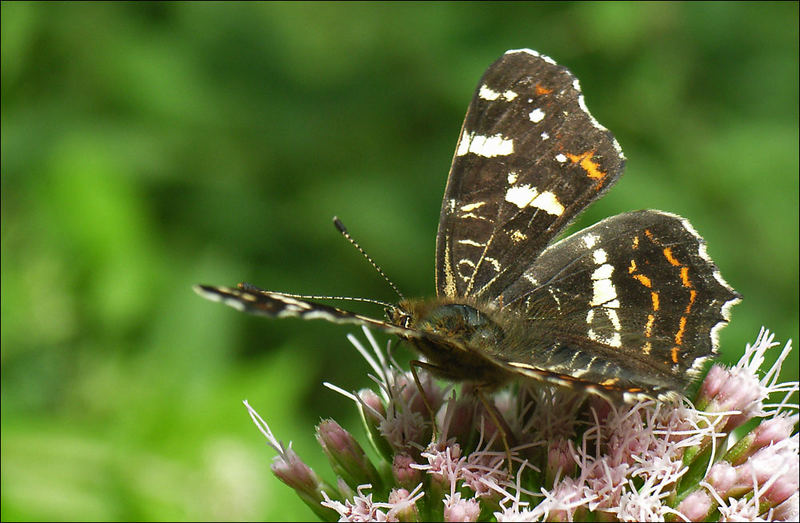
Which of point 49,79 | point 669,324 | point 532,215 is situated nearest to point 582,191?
point 532,215

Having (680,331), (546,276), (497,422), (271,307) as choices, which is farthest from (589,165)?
(271,307)

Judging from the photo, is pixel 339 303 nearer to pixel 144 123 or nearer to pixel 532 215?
pixel 144 123

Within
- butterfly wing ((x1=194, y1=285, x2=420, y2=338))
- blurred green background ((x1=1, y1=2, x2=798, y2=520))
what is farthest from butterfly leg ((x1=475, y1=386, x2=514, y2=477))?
blurred green background ((x1=1, y1=2, x2=798, y2=520))

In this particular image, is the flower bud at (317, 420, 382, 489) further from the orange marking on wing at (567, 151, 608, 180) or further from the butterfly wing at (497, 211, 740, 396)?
the orange marking on wing at (567, 151, 608, 180)

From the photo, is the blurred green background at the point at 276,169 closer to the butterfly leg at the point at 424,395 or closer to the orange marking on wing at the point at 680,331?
the butterfly leg at the point at 424,395

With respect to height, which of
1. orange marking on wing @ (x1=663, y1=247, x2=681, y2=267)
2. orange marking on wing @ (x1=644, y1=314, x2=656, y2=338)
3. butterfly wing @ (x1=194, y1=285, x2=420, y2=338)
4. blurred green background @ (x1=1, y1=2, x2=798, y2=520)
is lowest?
orange marking on wing @ (x1=644, y1=314, x2=656, y2=338)

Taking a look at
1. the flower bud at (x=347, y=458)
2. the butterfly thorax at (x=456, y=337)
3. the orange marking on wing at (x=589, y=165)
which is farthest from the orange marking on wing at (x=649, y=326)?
the flower bud at (x=347, y=458)

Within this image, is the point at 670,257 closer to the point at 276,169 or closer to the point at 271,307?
the point at 271,307
